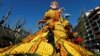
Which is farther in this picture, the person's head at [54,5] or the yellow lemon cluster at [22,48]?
the person's head at [54,5]

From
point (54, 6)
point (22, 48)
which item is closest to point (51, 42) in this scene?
point (22, 48)

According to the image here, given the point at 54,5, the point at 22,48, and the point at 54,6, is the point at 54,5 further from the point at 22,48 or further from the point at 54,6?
the point at 22,48

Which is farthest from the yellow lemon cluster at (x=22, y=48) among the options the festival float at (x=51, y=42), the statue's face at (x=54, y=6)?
→ the statue's face at (x=54, y=6)

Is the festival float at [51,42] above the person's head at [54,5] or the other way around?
the other way around

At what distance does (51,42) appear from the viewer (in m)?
10.6

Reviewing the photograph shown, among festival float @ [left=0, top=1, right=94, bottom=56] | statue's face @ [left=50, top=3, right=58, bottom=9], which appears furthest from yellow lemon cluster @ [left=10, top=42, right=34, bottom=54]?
statue's face @ [left=50, top=3, right=58, bottom=9]

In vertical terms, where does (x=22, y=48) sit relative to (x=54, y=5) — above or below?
below

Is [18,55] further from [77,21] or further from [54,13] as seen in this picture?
[77,21]

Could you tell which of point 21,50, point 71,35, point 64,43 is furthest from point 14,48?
point 71,35

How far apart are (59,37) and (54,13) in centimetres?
161

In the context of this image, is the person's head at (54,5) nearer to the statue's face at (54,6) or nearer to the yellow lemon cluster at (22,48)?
the statue's face at (54,6)

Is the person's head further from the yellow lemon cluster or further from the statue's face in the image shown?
the yellow lemon cluster

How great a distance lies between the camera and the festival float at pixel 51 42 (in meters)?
10.1

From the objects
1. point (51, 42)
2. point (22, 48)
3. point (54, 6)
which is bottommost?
point (22, 48)
